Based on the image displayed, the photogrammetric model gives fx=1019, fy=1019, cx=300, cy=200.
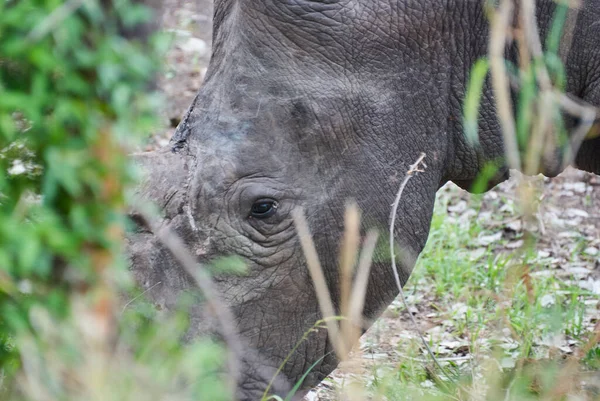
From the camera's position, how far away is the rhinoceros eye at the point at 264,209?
425 cm

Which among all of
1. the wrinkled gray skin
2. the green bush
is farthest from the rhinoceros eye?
the green bush

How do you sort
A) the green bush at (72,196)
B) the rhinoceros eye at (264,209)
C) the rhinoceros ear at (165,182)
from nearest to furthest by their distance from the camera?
the green bush at (72,196), the rhinoceros ear at (165,182), the rhinoceros eye at (264,209)

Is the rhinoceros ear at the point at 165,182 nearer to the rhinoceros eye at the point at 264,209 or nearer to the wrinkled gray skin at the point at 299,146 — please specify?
the wrinkled gray skin at the point at 299,146

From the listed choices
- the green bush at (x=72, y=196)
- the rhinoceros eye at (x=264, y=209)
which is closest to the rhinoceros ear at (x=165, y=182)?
the rhinoceros eye at (x=264, y=209)

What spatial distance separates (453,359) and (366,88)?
66.0 inches

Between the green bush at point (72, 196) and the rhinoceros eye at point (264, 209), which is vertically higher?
the rhinoceros eye at point (264, 209)

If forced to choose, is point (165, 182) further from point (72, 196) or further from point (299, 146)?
point (72, 196)

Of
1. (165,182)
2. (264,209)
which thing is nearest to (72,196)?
(165,182)

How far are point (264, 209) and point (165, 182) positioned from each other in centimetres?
43

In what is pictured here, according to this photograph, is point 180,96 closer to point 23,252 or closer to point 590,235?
point 590,235

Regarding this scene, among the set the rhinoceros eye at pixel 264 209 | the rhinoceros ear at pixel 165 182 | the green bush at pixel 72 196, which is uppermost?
the rhinoceros ear at pixel 165 182

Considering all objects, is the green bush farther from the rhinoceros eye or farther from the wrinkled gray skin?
the rhinoceros eye

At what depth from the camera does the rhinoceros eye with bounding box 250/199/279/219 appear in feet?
14.0

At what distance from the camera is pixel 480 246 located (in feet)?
23.5
